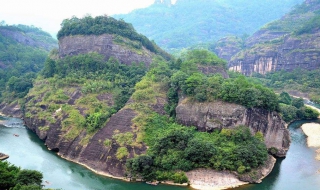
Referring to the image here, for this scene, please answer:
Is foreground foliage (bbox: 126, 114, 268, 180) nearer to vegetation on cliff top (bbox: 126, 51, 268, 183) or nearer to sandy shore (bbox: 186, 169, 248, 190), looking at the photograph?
vegetation on cliff top (bbox: 126, 51, 268, 183)

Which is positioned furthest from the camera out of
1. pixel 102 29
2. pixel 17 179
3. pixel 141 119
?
pixel 102 29

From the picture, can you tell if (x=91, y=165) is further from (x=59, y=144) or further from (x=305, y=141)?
(x=305, y=141)

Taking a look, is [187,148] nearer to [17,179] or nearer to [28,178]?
[28,178]

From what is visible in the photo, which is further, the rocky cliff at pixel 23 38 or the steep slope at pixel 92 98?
the rocky cliff at pixel 23 38

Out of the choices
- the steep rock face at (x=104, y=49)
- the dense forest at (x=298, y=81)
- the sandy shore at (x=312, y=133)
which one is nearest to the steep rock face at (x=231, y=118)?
the sandy shore at (x=312, y=133)

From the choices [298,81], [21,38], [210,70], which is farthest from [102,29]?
[298,81]

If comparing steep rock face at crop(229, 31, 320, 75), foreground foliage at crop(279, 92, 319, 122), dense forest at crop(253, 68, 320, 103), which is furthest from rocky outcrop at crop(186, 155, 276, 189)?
steep rock face at crop(229, 31, 320, 75)

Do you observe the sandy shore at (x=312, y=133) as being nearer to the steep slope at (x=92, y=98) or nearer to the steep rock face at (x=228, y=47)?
the steep slope at (x=92, y=98)
